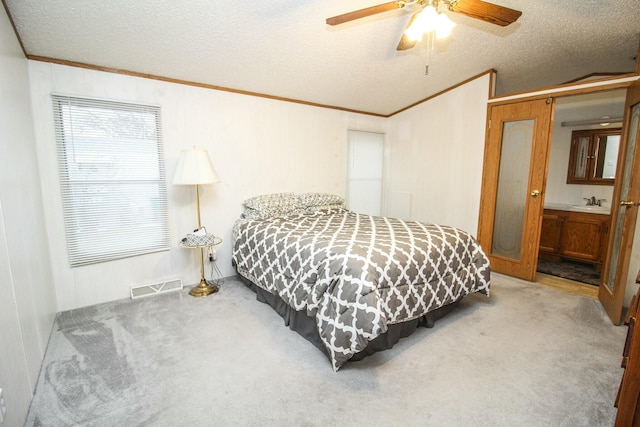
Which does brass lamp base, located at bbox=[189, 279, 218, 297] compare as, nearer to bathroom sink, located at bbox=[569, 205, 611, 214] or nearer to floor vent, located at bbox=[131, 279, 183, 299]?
floor vent, located at bbox=[131, 279, 183, 299]

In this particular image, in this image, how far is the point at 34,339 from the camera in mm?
1838

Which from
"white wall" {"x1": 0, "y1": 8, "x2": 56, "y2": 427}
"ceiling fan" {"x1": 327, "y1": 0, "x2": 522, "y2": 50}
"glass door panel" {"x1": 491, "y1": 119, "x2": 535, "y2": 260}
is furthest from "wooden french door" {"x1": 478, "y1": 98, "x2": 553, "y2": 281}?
"white wall" {"x1": 0, "y1": 8, "x2": 56, "y2": 427}

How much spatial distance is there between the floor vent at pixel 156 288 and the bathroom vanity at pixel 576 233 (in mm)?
4861

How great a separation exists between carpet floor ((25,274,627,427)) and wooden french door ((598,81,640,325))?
0.26m

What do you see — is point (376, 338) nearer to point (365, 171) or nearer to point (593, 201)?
point (365, 171)

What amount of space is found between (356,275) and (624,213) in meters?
2.57

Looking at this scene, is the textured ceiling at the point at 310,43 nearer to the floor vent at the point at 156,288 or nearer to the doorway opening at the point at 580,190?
the doorway opening at the point at 580,190

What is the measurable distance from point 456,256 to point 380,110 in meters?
2.98

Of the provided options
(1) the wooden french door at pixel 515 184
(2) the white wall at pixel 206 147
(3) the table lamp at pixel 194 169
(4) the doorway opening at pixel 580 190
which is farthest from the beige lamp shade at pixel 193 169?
(4) the doorway opening at pixel 580 190

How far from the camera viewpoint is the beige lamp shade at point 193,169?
9.37ft

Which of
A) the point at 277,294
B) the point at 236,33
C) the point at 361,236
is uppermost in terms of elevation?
the point at 236,33

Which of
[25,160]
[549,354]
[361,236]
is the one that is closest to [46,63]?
[25,160]

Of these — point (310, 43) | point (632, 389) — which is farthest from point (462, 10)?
point (632, 389)

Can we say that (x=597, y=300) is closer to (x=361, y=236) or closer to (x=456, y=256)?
(x=456, y=256)
